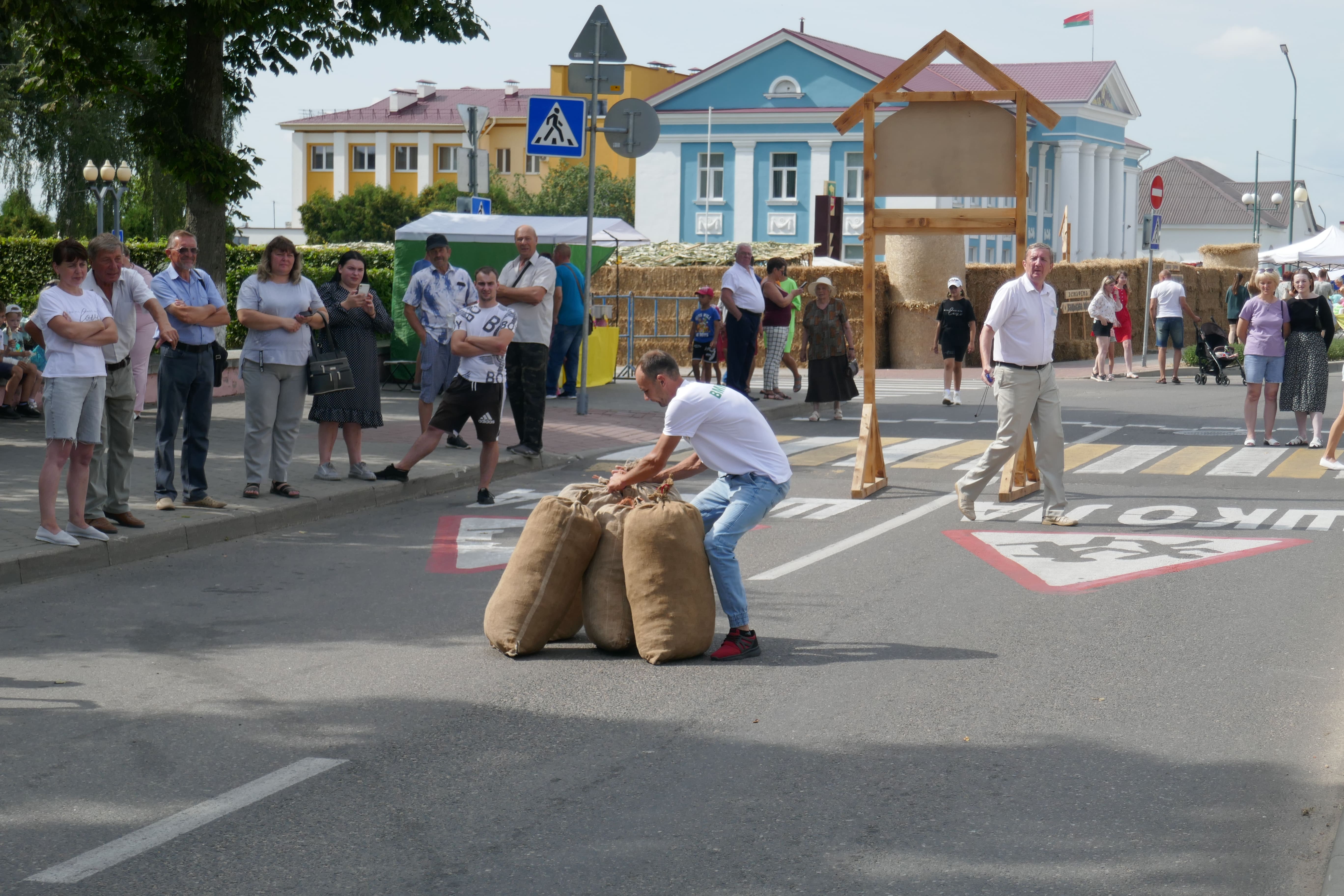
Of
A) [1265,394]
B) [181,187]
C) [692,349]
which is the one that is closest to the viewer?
[1265,394]

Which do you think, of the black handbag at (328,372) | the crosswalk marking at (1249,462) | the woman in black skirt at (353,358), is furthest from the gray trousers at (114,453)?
the crosswalk marking at (1249,462)

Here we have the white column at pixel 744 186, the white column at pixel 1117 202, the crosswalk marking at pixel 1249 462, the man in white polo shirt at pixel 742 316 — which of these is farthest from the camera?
the white column at pixel 1117 202

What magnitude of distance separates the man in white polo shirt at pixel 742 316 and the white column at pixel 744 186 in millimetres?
55038

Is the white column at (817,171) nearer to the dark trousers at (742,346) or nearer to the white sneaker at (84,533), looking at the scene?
the dark trousers at (742,346)

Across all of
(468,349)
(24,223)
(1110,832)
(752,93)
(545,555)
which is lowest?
(1110,832)

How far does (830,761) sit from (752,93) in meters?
70.9

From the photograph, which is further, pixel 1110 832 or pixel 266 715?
pixel 266 715

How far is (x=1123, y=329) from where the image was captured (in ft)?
95.9

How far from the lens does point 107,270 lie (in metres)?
9.72

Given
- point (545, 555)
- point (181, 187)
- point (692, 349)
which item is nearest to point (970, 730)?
point (545, 555)

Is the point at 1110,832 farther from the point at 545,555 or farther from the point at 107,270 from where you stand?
the point at 107,270

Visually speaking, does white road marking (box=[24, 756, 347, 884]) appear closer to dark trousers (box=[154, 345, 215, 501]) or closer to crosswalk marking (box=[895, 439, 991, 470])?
dark trousers (box=[154, 345, 215, 501])

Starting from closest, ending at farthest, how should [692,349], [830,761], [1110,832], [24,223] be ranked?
1. [1110,832]
2. [830,761]
3. [692,349]
4. [24,223]

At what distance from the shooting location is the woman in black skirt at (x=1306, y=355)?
52.1 feet
